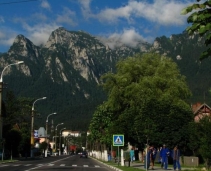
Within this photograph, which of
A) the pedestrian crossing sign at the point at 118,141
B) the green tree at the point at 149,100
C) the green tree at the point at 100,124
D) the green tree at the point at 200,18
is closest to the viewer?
the green tree at the point at 200,18

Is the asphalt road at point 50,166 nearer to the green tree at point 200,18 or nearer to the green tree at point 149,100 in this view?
the green tree at point 149,100

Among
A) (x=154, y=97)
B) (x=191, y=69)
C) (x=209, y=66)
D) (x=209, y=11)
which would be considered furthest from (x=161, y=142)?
(x=191, y=69)

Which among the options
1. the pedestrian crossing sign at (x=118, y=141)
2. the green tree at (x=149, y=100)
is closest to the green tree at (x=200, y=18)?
the pedestrian crossing sign at (x=118, y=141)

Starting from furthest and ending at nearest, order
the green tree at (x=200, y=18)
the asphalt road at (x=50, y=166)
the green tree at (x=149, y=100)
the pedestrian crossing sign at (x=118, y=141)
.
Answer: the green tree at (x=149, y=100) → the pedestrian crossing sign at (x=118, y=141) → the asphalt road at (x=50, y=166) → the green tree at (x=200, y=18)

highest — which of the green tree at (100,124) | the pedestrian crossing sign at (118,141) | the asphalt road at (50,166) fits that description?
the green tree at (100,124)

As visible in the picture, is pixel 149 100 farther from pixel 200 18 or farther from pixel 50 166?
pixel 200 18

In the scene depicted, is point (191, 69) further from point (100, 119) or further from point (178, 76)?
point (178, 76)

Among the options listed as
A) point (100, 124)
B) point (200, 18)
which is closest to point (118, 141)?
point (200, 18)

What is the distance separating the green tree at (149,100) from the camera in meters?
44.6

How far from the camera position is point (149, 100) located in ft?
147

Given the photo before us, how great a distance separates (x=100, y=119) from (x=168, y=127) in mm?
25102

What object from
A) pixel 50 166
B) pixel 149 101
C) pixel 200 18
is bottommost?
pixel 50 166

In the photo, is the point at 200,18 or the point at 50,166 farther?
the point at 50,166

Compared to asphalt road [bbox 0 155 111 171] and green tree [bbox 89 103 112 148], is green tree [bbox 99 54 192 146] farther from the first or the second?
green tree [bbox 89 103 112 148]
